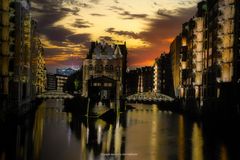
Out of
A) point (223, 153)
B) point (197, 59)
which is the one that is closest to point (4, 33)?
point (223, 153)

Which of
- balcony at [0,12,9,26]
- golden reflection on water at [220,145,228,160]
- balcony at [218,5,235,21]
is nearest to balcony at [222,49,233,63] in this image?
balcony at [218,5,235,21]

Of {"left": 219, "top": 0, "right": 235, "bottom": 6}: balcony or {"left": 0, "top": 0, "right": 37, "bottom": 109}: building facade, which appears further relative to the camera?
{"left": 219, "top": 0, "right": 235, "bottom": 6}: balcony

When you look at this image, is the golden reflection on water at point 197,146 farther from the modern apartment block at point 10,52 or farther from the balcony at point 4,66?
the balcony at point 4,66

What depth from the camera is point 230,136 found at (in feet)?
221

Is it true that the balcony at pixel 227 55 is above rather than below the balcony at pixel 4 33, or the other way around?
below

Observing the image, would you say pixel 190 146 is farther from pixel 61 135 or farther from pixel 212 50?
pixel 212 50

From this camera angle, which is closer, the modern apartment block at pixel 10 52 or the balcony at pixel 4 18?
the balcony at pixel 4 18

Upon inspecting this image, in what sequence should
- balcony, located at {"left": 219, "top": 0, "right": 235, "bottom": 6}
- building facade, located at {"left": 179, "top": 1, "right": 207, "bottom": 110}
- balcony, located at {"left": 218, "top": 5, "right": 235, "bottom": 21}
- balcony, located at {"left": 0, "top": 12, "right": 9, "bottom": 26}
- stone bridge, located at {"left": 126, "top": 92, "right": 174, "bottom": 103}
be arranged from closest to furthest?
balcony, located at {"left": 0, "top": 12, "right": 9, "bottom": 26}, balcony, located at {"left": 218, "top": 5, "right": 235, "bottom": 21}, balcony, located at {"left": 219, "top": 0, "right": 235, "bottom": 6}, building facade, located at {"left": 179, "top": 1, "right": 207, "bottom": 110}, stone bridge, located at {"left": 126, "top": 92, "right": 174, "bottom": 103}

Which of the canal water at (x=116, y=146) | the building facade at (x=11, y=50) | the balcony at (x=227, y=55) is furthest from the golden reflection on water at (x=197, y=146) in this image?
the building facade at (x=11, y=50)

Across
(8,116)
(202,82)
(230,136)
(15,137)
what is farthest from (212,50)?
(15,137)

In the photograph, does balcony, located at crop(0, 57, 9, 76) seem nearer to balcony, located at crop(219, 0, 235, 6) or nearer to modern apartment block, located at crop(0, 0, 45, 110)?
modern apartment block, located at crop(0, 0, 45, 110)

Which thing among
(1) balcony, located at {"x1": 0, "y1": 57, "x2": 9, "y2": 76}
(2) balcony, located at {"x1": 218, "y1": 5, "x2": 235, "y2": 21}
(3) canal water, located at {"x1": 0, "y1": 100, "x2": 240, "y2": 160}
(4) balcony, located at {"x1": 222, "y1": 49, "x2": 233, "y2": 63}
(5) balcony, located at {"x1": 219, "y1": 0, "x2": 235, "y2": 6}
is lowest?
(3) canal water, located at {"x1": 0, "y1": 100, "x2": 240, "y2": 160}

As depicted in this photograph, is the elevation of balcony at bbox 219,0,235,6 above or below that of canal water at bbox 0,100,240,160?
above

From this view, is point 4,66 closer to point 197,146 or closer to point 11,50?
point 11,50
